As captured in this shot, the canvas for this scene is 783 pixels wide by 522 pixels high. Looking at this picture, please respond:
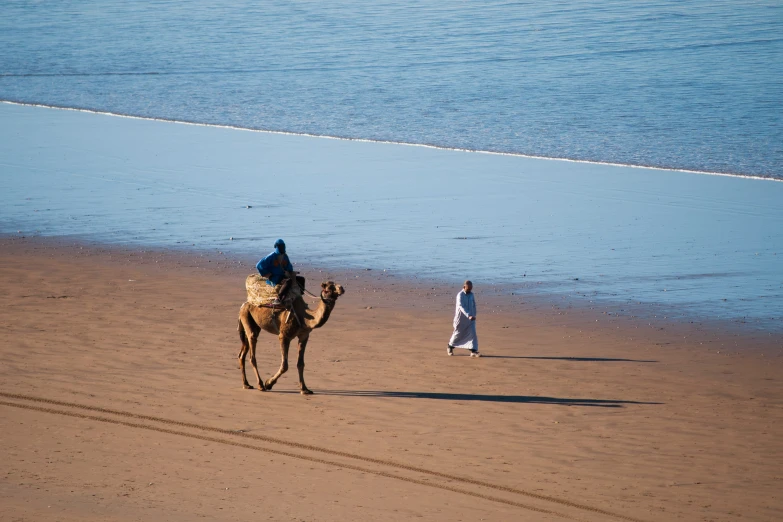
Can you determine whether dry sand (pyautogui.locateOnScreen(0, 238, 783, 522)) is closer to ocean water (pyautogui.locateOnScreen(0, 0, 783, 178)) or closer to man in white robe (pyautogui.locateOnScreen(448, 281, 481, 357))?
man in white robe (pyautogui.locateOnScreen(448, 281, 481, 357))

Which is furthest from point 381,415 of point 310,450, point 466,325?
point 466,325

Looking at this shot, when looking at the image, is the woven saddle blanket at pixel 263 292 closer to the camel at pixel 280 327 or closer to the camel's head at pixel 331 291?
the camel at pixel 280 327

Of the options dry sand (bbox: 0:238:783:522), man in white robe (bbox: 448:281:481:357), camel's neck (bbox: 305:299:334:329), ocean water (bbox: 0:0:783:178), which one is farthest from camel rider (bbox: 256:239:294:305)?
ocean water (bbox: 0:0:783:178)

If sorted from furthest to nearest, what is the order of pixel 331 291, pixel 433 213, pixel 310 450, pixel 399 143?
pixel 399 143 < pixel 433 213 < pixel 331 291 < pixel 310 450

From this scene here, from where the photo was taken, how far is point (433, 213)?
89.8 feet

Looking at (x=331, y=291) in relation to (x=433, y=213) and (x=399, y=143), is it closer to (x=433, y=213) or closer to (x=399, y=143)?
(x=433, y=213)

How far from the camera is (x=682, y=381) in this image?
16031mm

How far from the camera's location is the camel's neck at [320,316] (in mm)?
13878

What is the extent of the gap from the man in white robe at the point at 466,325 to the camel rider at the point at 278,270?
10.8ft

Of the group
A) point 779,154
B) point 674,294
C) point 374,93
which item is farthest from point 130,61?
point 674,294

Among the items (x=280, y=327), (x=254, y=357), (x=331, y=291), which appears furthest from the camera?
(x=254, y=357)

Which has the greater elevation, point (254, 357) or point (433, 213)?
point (433, 213)

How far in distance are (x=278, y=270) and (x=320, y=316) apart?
0.91m

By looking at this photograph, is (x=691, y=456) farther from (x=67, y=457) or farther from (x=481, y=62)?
(x=481, y=62)
